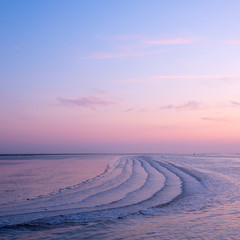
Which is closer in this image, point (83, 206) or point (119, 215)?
point (119, 215)

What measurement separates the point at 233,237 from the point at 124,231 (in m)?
3.12

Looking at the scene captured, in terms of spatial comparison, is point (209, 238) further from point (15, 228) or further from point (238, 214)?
point (15, 228)

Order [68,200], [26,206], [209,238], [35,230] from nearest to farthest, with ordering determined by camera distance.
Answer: [209,238] → [35,230] → [26,206] → [68,200]

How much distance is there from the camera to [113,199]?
1554 cm

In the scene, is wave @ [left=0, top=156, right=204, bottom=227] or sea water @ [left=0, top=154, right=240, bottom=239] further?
wave @ [left=0, top=156, right=204, bottom=227]

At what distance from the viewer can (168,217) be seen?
36.6ft

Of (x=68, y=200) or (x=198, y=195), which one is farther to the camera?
(x=198, y=195)

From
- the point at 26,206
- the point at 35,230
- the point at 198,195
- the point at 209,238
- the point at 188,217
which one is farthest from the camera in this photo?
the point at 198,195

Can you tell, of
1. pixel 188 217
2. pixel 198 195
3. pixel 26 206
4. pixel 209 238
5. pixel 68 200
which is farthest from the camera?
pixel 198 195

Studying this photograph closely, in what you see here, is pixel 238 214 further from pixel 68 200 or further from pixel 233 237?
pixel 68 200

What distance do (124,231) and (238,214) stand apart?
16.2ft

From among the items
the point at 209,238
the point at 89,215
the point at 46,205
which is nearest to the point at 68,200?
the point at 46,205

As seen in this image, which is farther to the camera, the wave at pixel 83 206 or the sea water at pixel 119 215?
the wave at pixel 83 206

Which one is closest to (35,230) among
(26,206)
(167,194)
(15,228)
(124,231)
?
(15,228)
